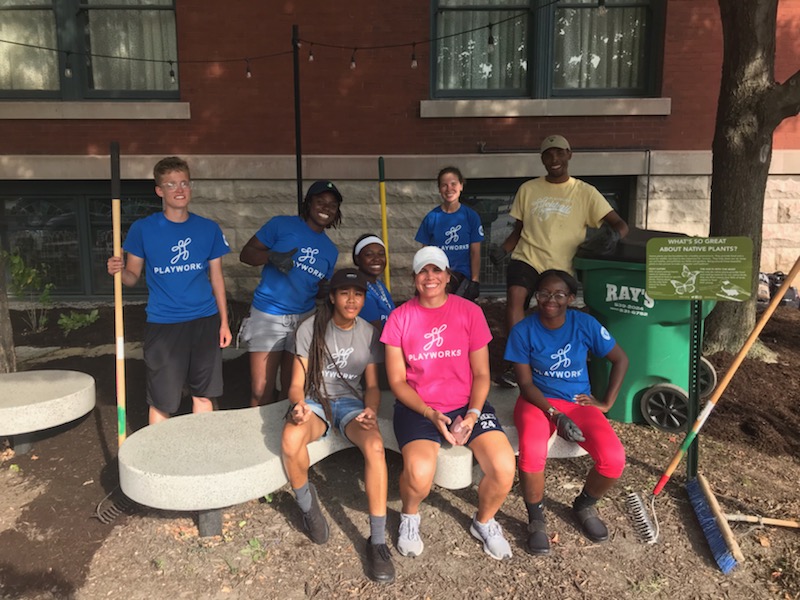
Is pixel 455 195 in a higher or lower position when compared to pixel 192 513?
higher

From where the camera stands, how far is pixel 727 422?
13.4 ft

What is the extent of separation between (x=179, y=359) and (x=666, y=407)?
297 cm

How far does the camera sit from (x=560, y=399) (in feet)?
10.6

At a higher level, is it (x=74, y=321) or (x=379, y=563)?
(x=74, y=321)

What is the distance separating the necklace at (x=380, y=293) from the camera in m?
3.63

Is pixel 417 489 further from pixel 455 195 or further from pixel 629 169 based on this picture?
pixel 629 169

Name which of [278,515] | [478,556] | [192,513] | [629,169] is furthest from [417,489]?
[629,169]

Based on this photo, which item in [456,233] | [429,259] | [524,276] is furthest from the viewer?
[456,233]

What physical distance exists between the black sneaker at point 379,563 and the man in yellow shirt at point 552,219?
166 centimetres

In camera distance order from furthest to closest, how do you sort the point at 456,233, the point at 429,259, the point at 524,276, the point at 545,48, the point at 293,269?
the point at 545,48 < the point at 456,233 < the point at 524,276 < the point at 293,269 < the point at 429,259

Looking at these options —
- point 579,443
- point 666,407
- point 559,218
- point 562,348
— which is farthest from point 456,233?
point 579,443

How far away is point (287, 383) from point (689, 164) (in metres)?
5.54

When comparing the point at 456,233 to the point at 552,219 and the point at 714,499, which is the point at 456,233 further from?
the point at 714,499

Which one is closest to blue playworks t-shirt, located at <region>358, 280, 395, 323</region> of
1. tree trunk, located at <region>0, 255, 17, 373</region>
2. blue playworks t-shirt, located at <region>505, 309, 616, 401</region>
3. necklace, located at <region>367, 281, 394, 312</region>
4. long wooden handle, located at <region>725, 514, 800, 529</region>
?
necklace, located at <region>367, 281, 394, 312</region>
